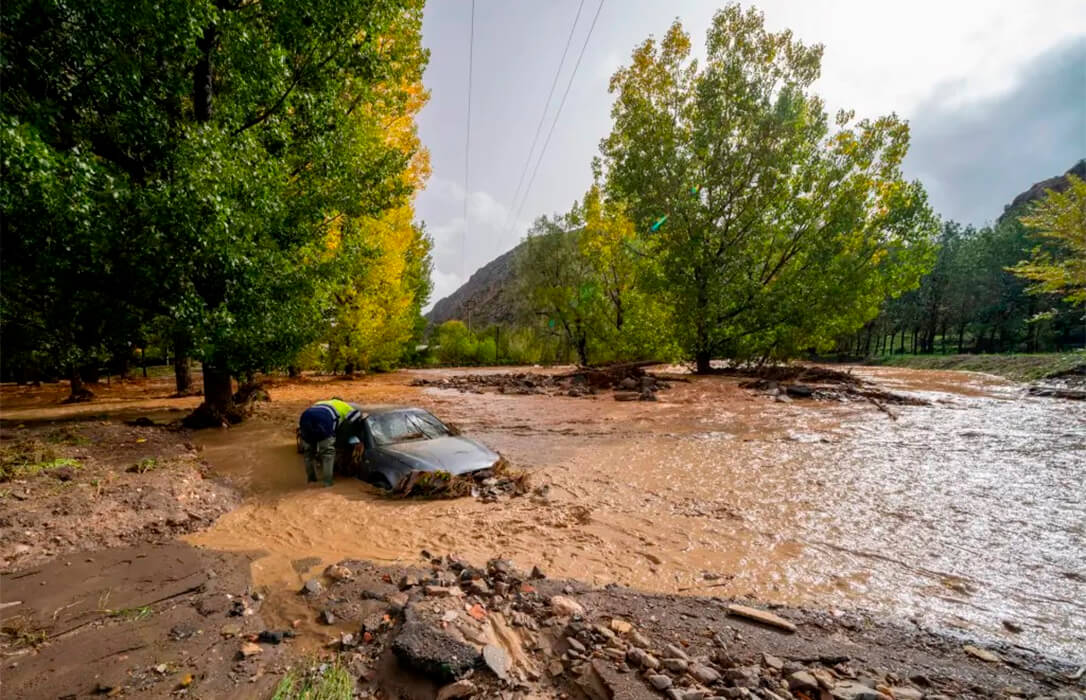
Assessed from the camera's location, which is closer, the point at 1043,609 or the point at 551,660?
the point at 551,660

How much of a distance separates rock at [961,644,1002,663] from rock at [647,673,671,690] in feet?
7.16

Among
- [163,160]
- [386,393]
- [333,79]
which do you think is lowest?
[386,393]

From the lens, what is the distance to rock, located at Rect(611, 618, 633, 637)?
2934mm

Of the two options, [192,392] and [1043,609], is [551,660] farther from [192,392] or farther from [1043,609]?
[192,392]

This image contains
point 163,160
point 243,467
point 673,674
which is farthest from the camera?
point 163,160

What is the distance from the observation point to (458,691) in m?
2.43

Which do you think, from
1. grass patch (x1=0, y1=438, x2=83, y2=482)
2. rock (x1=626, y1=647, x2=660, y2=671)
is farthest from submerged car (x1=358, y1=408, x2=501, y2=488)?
rock (x1=626, y1=647, x2=660, y2=671)

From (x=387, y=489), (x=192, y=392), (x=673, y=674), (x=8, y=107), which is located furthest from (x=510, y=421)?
(x=192, y=392)

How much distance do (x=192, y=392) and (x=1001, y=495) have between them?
79.8 ft

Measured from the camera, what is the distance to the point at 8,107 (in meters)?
7.53

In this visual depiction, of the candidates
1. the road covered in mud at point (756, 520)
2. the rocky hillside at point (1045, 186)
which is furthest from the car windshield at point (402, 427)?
the rocky hillside at point (1045, 186)

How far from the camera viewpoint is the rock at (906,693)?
2.34 meters

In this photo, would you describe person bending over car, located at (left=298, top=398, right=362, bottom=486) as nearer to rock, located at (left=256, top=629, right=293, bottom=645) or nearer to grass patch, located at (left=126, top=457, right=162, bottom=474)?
grass patch, located at (left=126, top=457, right=162, bottom=474)

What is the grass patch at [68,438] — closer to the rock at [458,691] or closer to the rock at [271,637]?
the rock at [271,637]
